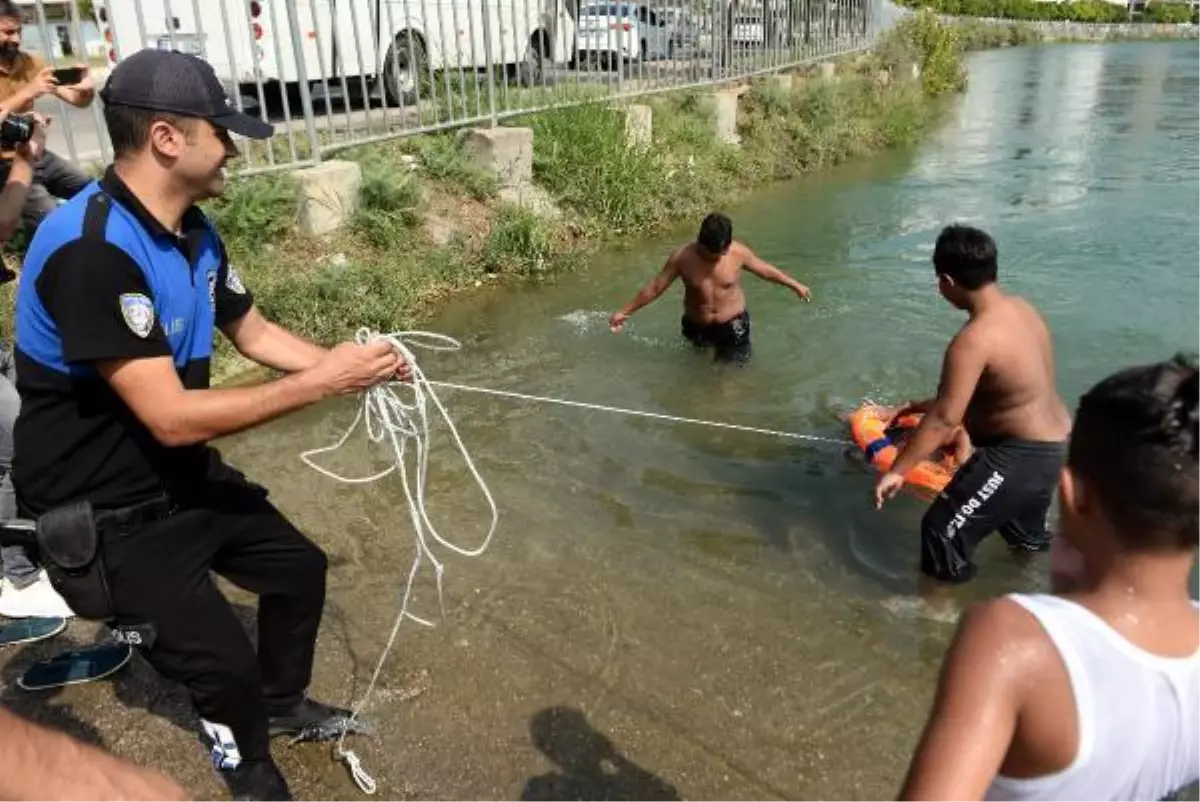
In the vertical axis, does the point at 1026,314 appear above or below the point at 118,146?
below

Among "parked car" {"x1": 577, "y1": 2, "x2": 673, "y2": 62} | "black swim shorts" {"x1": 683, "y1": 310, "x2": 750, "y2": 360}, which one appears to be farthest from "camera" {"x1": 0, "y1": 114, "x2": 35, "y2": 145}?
"parked car" {"x1": 577, "y1": 2, "x2": 673, "y2": 62}

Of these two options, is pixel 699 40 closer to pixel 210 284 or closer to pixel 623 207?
pixel 623 207

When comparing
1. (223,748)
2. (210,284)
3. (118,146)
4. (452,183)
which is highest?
(118,146)

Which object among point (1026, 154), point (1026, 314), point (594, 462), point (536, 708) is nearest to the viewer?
point (536, 708)

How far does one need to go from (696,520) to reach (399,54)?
8654 mm

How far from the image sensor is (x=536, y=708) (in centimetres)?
359

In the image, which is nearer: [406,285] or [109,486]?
[109,486]

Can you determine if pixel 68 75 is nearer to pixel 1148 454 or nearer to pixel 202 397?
pixel 202 397

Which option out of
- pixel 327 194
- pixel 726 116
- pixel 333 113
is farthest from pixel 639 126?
pixel 327 194

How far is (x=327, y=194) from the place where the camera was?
845 centimetres

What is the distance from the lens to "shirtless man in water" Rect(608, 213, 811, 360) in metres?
6.99

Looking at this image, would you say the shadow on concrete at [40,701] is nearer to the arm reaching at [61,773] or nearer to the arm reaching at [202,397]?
the arm reaching at [202,397]

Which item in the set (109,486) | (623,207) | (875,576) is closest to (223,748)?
(109,486)

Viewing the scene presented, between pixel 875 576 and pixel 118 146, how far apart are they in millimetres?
3688
